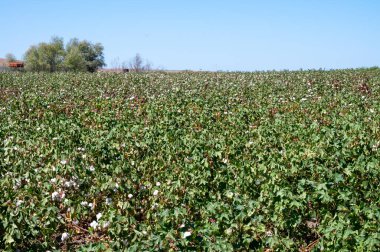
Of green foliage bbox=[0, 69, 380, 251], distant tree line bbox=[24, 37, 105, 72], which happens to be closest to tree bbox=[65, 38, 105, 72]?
distant tree line bbox=[24, 37, 105, 72]

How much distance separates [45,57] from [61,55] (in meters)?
3.27

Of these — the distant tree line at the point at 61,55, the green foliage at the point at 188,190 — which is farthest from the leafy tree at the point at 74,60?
the green foliage at the point at 188,190

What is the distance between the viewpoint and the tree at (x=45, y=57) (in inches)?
3452

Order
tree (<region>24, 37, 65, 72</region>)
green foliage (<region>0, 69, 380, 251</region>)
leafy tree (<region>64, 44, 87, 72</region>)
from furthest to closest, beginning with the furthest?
tree (<region>24, 37, 65, 72</region>), leafy tree (<region>64, 44, 87, 72</region>), green foliage (<region>0, 69, 380, 251</region>)

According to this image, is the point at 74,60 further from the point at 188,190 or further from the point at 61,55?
the point at 188,190

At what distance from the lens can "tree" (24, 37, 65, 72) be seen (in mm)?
87688

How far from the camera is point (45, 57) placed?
291 ft

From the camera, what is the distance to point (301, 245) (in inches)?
176

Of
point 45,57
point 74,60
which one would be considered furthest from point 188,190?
point 45,57

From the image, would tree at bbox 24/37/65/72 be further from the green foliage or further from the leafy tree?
the green foliage

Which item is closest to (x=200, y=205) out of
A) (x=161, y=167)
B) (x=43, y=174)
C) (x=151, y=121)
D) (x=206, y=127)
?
(x=161, y=167)

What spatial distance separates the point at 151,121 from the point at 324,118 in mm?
4286

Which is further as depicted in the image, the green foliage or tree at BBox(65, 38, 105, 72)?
tree at BBox(65, 38, 105, 72)

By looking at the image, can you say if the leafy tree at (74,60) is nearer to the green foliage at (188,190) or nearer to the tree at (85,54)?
the tree at (85,54)
